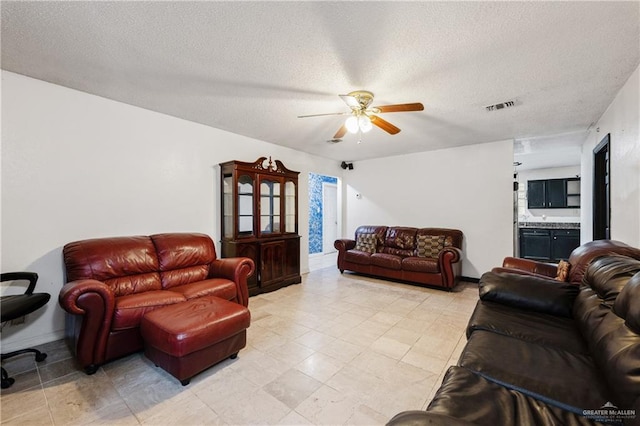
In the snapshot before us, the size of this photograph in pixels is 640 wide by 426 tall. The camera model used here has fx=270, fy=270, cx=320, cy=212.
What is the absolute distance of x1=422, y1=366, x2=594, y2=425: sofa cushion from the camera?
1009 millimetres

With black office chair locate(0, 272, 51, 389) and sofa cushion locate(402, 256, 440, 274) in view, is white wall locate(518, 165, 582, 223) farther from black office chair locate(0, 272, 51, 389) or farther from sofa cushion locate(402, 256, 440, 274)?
black office chair locate(0, 272, 51, 389)

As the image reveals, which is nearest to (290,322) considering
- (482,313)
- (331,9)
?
(482,313)

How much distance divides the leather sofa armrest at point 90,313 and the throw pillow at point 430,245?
4.39 metres

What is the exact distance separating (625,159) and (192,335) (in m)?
4.06

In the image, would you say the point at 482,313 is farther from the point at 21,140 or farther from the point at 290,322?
the point at 21,140

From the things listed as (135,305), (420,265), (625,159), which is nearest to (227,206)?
(135,305)

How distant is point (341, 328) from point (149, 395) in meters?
1.78

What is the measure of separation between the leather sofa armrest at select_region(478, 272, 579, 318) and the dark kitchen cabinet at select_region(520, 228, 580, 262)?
5442 millimetres

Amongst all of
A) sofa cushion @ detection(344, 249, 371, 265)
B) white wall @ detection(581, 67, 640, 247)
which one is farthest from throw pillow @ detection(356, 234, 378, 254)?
white wall @ detection(581, 67, 640, 247)

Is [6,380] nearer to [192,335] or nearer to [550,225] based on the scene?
[192,335]

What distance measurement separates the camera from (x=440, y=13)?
164cm

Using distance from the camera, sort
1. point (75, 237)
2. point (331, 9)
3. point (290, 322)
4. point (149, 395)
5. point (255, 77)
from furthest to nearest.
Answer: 1. point (290, 322)
2. point (75, 237)
3. point (255, 77)
4. point (149, 395)
5. point (331, 9)

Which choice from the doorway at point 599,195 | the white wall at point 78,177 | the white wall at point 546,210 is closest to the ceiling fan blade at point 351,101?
the white wall at point 78,177

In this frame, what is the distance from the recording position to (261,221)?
4340 millimetres
